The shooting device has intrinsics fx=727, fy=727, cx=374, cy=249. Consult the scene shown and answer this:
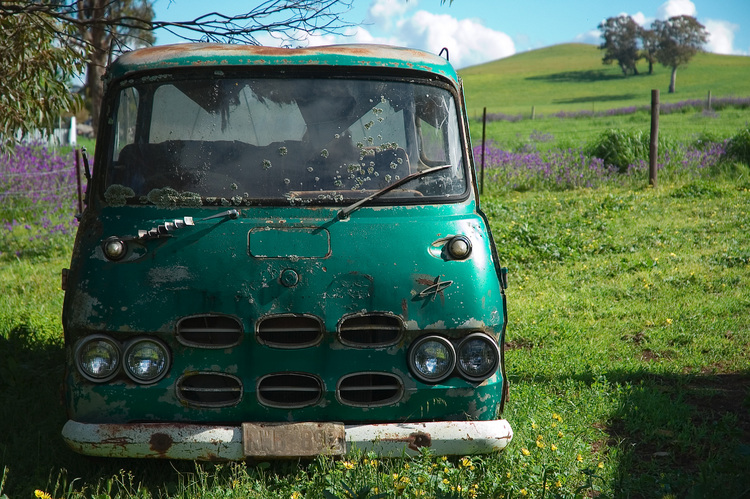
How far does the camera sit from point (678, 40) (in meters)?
78.7

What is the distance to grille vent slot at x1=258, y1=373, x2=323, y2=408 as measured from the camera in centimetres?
335

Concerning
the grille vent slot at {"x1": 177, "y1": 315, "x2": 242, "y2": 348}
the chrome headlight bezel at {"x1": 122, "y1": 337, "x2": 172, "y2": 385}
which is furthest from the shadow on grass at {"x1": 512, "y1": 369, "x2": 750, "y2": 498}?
the chrome headlight bezel at {"x1": 122, "y1": 337, "x2": 172, "y2": 385}

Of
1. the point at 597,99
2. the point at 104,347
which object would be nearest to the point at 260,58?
the point at 104,347

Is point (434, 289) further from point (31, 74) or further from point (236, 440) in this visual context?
point (31, 74)

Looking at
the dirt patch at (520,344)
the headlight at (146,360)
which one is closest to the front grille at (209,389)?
the headlight at (146,360)

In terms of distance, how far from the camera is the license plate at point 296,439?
322cm

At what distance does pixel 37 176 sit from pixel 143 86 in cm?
1178

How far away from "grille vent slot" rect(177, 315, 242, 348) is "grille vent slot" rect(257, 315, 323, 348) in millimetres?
118

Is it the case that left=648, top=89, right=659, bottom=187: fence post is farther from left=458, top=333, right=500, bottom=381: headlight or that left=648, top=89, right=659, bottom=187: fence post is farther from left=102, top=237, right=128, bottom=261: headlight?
left=102, top=237, right=128, bottom=261: headlight

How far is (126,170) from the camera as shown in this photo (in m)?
3.79

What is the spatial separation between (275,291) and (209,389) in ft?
1.77

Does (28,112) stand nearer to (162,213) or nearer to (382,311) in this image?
(162,213)

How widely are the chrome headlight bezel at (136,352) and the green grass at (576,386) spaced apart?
0.49m

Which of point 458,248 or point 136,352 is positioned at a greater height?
point 458,248
